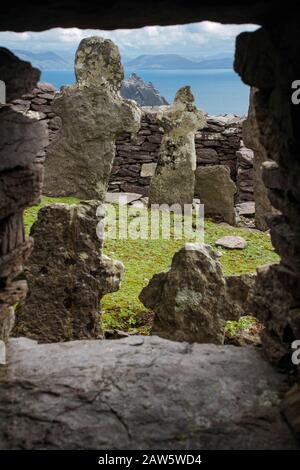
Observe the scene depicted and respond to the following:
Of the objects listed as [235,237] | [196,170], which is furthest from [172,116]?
[235,237]

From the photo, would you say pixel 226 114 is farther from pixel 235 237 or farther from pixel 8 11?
pixel 8 11

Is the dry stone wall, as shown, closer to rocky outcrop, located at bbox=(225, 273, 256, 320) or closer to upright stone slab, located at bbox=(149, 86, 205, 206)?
upright stone slab, located at bbox=(149, 86, 205, 206)

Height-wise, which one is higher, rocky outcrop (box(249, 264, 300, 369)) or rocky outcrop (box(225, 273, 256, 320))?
rocky outcrop (box(249, 264, 300, 369))

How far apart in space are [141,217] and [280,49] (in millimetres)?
7625

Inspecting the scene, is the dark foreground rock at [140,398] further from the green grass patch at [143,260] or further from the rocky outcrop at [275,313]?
the green grass patch at [143,260]

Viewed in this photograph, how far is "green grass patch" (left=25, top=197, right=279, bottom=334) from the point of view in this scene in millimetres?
6883

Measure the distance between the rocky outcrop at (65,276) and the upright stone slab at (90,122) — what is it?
460 centimetres

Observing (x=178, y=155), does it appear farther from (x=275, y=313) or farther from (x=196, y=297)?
(x=275, y=313)

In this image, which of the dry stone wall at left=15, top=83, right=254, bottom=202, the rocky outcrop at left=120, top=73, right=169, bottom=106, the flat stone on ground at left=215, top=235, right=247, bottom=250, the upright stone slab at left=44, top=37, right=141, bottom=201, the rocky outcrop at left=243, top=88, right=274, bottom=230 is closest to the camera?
the flat stone on ground at left=215, top=235, right=247, bottom=250

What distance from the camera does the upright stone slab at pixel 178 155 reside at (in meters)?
11.8

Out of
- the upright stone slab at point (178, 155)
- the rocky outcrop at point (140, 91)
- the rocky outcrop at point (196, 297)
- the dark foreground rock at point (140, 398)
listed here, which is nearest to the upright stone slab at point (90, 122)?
the upright stone slab at point (178, 155)

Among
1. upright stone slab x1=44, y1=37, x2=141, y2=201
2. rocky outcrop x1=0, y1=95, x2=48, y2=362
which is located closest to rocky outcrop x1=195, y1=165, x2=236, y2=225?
upright stone slab x1=44, y1=37, x2=141, y2=201

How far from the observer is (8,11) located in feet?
11.2

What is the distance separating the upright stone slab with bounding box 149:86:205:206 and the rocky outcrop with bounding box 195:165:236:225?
583 mm
